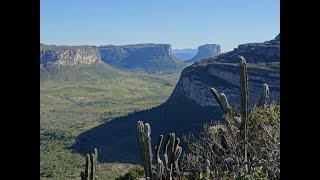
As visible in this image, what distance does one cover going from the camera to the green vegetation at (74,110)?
61203mm

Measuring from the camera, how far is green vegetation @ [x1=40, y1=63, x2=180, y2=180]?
61.2 meters

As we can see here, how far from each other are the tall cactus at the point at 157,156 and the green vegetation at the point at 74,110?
34.7 meters

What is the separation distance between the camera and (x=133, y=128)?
297 ft

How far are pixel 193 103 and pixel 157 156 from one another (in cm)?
6849

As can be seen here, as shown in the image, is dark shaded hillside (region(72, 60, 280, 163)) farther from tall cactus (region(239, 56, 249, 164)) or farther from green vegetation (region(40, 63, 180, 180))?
tall cactus (region(239, 56, 249, 164))

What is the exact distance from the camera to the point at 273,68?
2653 inches

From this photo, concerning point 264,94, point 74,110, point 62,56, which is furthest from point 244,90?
point 62,56

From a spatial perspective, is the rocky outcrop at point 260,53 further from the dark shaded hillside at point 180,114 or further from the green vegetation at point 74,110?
the green vegetation at point 74,110

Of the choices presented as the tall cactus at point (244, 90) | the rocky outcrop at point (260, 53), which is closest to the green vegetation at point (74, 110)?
the rocky outcrop at point (260, 53)

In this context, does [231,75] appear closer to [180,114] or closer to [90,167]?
[180,114]

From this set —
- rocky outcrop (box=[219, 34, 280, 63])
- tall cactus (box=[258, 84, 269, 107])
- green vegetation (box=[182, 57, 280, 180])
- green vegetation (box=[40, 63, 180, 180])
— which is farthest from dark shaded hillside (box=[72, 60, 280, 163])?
green vegetation (box=[182, 57, 280, 180])

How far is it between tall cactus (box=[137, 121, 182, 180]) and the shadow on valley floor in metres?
49.0
